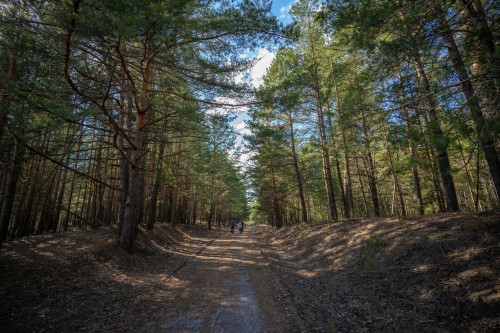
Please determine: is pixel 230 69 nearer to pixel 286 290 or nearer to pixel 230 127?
pixel 230 127

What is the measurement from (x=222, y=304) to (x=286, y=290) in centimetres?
180

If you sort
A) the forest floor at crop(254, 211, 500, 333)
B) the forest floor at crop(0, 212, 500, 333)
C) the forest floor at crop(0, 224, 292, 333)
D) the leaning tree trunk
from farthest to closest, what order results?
the leaning tree trunk, the forest floor at crop(0, 224, 292, 333), the forest floor at crop(0, 212, 500, 333), the forest floor at crop(254, 211, 500, 333)

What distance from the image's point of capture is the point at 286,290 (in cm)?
524

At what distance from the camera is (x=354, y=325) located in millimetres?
3721

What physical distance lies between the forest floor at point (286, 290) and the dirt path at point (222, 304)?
3 cm

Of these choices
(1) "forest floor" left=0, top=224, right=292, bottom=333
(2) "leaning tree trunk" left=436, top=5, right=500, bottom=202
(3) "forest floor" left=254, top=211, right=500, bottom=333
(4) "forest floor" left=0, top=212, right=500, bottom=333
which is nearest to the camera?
(3) "forest floor" left=254, top=211, right=500, bottom=333

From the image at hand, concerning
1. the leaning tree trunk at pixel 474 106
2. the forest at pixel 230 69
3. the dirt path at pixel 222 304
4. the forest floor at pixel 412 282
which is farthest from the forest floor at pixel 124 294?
the leaning tree trunk at pixel 474 106

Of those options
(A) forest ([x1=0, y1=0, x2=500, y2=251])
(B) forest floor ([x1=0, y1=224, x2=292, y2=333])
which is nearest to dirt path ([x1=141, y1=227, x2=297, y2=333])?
(B) forest floor ([x1=0, y1=224, x2=292, y2=333])

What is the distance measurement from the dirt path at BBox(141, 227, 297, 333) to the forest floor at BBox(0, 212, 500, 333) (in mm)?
25

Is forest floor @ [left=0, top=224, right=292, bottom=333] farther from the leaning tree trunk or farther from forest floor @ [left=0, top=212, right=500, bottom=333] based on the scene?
the leaning tree trunk

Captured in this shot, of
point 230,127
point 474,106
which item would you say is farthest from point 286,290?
point 230,127

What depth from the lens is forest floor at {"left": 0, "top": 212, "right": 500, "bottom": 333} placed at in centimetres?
343

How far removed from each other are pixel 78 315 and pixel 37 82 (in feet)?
22.1

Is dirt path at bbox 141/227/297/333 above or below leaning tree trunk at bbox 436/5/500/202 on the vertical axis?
below
